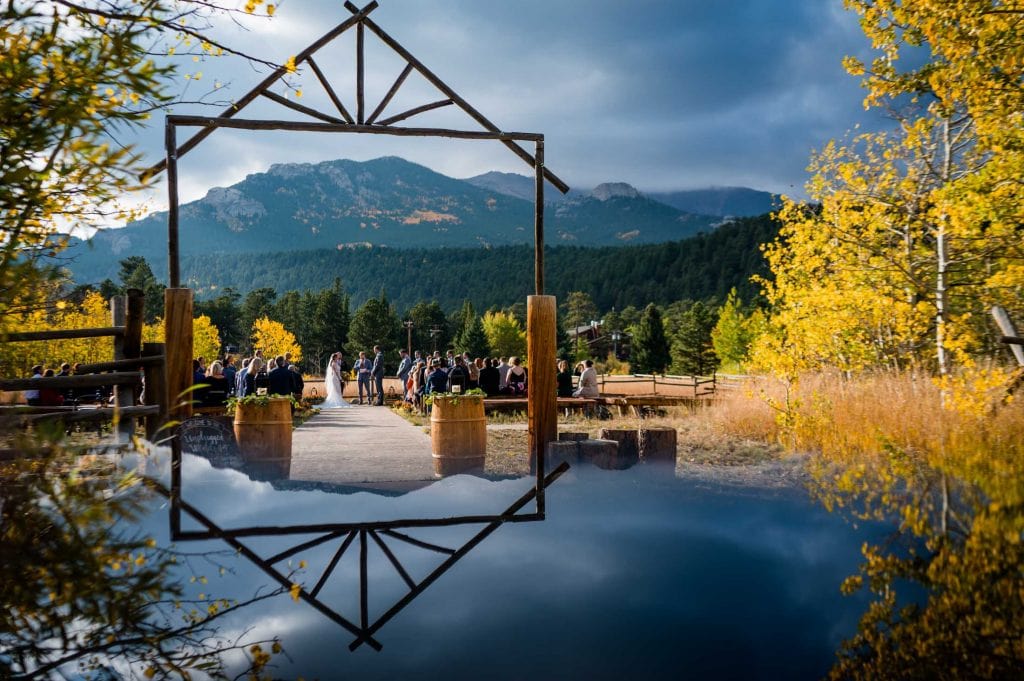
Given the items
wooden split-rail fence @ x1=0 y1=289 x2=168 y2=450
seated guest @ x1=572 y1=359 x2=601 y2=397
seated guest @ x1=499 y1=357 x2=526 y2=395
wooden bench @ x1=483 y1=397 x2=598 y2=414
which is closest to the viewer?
wooden split-rail fence @ x1=0 y1=289 x2=168 y2=450

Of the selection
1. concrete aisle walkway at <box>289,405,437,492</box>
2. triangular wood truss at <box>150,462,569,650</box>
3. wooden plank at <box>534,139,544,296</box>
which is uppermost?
wooden plank at <box>534,139,544,296</box>

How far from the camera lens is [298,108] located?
32.2ft

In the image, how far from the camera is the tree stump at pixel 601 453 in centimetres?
941

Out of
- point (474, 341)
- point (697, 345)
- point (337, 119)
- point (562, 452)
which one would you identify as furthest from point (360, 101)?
point (474, 341)

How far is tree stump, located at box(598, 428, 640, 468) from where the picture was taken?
9.62m

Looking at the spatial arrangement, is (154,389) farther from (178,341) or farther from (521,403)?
(521,403)

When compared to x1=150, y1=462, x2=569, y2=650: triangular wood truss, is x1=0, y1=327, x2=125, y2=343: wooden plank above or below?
above

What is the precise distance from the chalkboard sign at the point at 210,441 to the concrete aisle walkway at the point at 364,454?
80 centimetres

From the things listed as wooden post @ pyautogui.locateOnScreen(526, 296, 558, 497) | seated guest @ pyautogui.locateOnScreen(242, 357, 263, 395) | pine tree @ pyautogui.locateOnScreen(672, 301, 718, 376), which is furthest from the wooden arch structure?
pine tree @ pyautogui.locateOnScreen(672, 301, 718, 376)

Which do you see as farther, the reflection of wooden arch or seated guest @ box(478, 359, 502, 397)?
seated guest @ box(478, 359, 502, 397)

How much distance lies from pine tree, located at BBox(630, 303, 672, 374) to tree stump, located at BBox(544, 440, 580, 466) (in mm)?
61231

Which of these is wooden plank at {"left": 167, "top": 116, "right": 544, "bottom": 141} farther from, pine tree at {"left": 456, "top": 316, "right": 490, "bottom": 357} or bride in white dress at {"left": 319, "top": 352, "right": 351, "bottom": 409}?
pine tree at {"left": 456, "top": 316, "right": 490, "bottom": 357}

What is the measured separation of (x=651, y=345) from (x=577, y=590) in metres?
67.6

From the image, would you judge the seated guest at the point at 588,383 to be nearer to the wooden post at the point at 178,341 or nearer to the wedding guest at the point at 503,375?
the wedding guest at the point at 503,375
